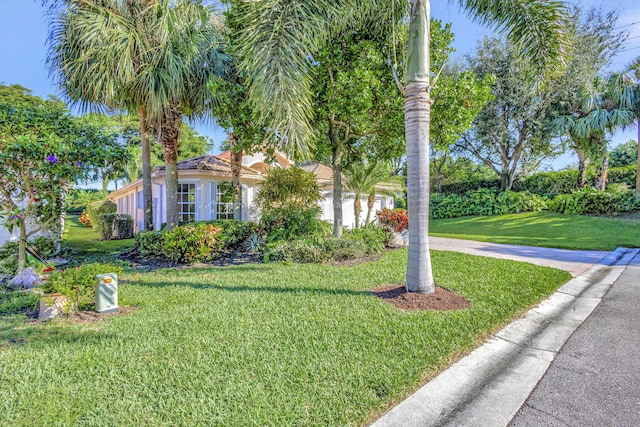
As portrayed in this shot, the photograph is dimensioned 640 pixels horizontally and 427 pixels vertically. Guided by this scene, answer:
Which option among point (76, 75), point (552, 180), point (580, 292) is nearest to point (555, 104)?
point (552, 180)

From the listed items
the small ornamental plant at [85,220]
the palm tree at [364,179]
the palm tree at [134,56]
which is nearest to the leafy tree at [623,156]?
the palm tree at [364,179]

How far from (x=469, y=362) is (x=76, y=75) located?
39.7 ft

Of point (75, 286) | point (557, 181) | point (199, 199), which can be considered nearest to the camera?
point (75, 286)

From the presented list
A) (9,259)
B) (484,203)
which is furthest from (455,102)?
(484,203)

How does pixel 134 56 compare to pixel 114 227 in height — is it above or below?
above

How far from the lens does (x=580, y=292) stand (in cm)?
587

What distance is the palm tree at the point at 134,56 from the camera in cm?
873

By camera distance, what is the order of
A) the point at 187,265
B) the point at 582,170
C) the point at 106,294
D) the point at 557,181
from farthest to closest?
1. the point at 557,181
2. the point at 582,170
3. the point at 187,265
4. the point at 106,294

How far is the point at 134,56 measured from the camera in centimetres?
929

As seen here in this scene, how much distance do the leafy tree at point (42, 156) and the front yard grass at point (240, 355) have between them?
8.91ft

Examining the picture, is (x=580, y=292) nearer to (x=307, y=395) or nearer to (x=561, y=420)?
(x=561, y=420)

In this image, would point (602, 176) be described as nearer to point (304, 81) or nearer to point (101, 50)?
point (304, 81)

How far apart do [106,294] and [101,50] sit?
7.47 meters

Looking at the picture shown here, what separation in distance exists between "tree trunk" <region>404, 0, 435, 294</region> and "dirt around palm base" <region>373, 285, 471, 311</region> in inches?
21.4
